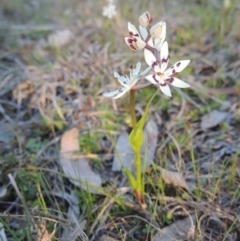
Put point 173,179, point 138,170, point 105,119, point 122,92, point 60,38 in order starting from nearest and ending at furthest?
point 122,92 → point 138,170 → point 173,179 → point 105,119 → point 60,38

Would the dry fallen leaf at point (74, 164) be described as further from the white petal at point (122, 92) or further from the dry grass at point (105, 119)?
the white petal at point (122, 92)

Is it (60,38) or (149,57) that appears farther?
(60,38)

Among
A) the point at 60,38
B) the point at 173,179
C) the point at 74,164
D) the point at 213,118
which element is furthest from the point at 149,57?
the point at 60,38

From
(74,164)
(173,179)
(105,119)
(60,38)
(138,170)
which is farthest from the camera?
(60,38)

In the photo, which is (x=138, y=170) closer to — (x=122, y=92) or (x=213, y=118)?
(x=122, y=92)

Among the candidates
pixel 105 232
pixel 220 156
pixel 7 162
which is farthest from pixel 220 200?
pixel 7 162

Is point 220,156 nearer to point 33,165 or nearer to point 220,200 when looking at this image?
point 220,200

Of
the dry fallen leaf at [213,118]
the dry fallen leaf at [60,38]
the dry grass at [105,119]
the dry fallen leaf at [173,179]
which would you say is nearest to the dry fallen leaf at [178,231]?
the dry grass at [105,119]
